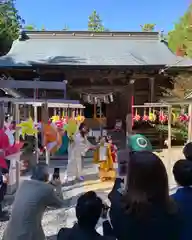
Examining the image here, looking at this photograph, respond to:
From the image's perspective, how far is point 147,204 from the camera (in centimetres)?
176

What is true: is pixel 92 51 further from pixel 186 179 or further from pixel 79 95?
pixel 186 179

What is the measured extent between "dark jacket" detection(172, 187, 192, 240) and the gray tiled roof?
28.0 feet

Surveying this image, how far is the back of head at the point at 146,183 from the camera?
176 cm

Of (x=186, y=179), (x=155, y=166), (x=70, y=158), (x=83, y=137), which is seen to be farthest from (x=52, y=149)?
(x=155, y=166)

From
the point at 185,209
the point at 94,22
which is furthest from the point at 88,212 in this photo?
the point at 94,22

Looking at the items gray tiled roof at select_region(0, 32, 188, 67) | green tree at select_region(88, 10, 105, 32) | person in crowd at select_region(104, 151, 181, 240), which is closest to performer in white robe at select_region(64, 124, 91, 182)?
gray tiled roof at select_region(0, 32, 188, 67)

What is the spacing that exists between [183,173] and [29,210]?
131cm

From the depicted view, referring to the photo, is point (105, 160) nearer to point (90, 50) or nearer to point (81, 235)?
point (81, 235)

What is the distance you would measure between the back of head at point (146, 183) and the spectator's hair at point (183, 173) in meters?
0.48

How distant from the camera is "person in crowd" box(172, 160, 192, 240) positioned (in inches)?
79.2

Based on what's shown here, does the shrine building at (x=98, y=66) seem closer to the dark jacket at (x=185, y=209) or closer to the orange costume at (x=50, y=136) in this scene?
the orange costume at (x=50, y=136)

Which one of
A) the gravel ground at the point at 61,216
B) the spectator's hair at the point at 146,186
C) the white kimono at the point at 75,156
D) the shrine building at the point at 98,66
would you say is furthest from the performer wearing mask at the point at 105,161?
the spectator's hair at the point at 146,186

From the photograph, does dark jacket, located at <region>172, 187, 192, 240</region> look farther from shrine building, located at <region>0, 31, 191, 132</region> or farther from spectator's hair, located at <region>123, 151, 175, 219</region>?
shrine building, located at <region>0, 31, 191, 132</region>

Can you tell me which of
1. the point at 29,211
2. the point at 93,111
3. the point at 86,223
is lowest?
the point at 29,211
